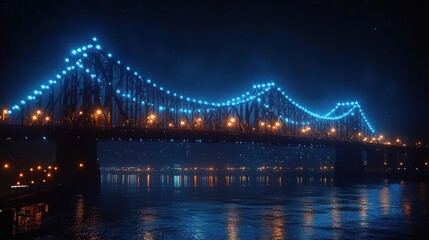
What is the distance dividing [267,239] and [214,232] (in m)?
4.37

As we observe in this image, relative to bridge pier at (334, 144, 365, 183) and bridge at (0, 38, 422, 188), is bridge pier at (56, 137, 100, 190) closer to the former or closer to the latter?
bridge at (0, 38, 422, 188)

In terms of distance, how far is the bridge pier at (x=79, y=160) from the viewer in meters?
73.6

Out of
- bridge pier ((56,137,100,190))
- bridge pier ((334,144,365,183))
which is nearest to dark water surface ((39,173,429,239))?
bridge pier ((56,137,100,190))

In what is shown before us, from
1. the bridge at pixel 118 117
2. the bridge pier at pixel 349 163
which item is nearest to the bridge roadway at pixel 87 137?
the bridge at pixel 118 117

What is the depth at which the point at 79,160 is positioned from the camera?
75.1m

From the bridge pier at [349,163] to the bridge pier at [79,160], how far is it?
6924 centimetres

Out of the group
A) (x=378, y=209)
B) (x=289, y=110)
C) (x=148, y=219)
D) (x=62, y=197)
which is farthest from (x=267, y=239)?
(x=289, y=110)

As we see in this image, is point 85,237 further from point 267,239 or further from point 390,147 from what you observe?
point 390,147

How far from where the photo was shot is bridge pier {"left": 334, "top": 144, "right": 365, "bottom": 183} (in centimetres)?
13138

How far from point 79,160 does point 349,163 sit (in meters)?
76.5

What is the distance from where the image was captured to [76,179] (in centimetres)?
7181

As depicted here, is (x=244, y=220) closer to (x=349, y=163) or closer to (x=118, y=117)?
(x=118, y=117)

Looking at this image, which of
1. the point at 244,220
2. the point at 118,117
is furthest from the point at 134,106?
the point at 244,220

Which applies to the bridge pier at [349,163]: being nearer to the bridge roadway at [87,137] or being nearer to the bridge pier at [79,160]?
the bridge roadway at [87,137]
